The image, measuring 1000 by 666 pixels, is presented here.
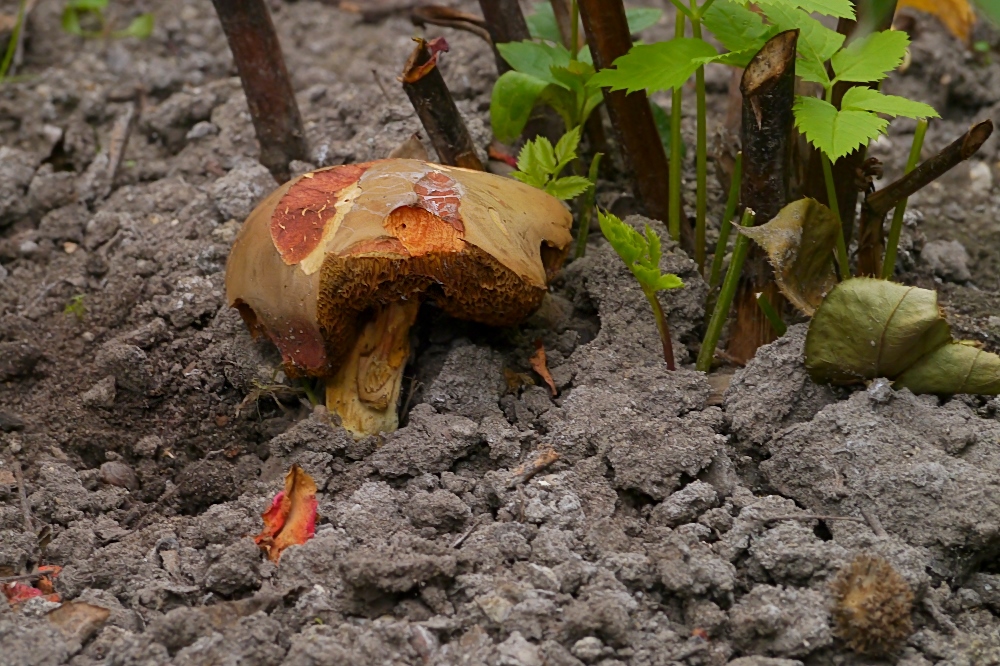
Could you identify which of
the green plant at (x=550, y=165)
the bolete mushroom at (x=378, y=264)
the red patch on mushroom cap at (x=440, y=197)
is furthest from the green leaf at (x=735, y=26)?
the red patch on mushroom cap at (x=440, y=197)

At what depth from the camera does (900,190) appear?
2113 millimetres

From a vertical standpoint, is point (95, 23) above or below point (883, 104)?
above

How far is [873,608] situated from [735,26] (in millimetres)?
1182

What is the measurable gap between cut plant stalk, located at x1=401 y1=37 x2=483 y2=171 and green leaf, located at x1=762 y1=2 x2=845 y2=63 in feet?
2.36

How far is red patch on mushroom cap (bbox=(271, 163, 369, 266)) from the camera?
1941 millimetres

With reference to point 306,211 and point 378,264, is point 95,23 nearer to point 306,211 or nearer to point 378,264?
point 306,211

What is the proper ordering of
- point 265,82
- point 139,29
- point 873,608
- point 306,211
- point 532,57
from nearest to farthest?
point 873,608, point 306,211, point 532,57, point 265,82, point 139,29

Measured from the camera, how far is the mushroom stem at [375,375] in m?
2.12

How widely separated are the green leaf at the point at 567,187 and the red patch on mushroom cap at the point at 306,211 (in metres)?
0.45

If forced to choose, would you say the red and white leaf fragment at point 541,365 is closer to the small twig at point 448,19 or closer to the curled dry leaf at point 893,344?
the curled dry leaf at point 893,344

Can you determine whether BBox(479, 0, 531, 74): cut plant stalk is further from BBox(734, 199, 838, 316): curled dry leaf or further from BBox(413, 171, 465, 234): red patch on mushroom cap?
BBox(734, 199, 838, 316): curled dry leaf

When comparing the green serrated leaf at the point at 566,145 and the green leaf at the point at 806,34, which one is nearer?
the green leaf at the point at 806,34

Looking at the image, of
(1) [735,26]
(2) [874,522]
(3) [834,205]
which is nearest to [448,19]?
(1) [735,26]

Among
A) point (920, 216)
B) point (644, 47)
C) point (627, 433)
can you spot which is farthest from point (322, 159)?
point (920, 216)
